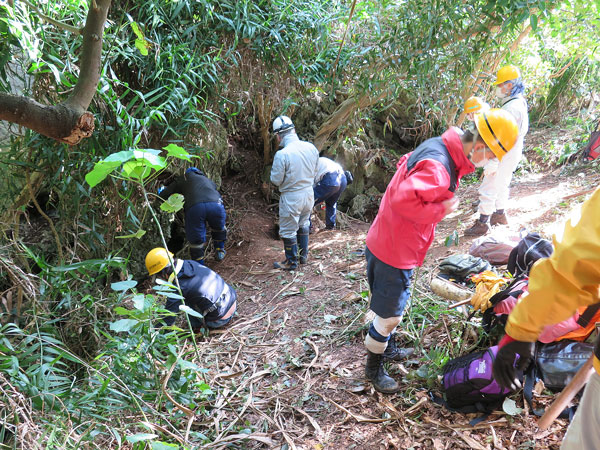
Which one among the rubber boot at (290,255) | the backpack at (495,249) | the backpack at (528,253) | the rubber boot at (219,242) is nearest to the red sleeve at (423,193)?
the backpack at (528,253)

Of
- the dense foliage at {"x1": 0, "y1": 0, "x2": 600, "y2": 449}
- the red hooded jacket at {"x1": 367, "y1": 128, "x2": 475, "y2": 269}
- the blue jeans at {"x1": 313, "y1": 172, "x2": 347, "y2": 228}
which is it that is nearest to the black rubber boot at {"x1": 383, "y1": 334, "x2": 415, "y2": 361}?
the red hooded jacket at {"x1": 367, "y1": 128, "x2": 475, "y2": 269}

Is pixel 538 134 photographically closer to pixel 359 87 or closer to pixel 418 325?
pixel 359 87

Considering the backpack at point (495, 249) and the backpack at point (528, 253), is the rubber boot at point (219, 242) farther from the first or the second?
the backpack at point (528, 253)

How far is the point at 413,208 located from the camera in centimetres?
200

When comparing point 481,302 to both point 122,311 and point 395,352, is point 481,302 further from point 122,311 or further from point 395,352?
point 122,311

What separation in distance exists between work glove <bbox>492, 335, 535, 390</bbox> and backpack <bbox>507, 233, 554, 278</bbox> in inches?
48.7

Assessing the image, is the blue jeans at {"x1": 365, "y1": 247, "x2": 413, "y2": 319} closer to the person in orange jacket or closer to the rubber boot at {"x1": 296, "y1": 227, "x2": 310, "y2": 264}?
the person in orange jacket

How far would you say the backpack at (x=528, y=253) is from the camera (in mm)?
2606

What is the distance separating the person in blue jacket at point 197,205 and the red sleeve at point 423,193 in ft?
10.4

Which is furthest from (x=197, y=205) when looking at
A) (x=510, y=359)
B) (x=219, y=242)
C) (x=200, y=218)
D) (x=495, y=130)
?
(x=510, y=359)

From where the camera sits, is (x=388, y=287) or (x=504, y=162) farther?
(x=504, y=162)

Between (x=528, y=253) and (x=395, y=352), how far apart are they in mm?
1210

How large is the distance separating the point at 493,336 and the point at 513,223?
2939 mm

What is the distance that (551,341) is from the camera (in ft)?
7.07
